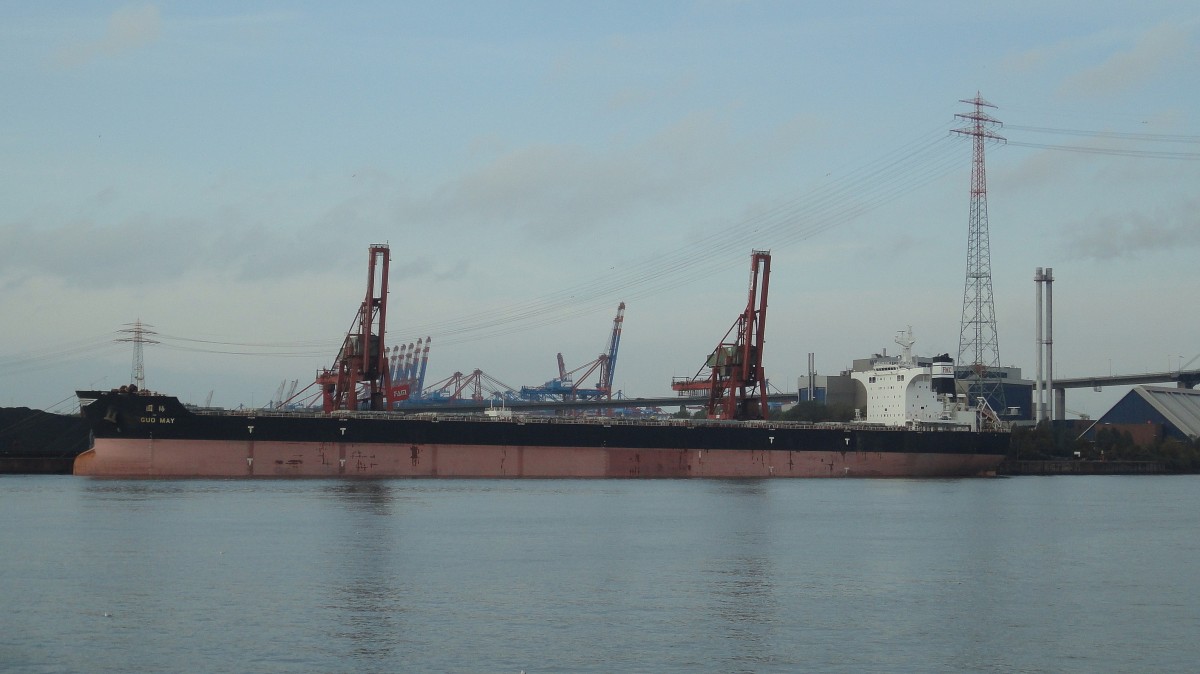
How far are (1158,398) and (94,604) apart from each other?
3733 inches

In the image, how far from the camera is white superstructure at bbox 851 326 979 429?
5584cm

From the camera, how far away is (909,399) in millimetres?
55875

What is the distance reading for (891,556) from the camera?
77.8 ft

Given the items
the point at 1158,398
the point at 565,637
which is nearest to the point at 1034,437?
the point at 1158,398

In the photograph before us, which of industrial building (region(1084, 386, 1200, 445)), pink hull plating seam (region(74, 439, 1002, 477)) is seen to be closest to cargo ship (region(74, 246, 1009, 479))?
pink hull plating seam (region(74, 439, 1002, 477))

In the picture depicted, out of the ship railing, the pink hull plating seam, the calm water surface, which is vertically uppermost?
the ship railing

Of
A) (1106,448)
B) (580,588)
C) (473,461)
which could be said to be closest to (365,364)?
(473,461)

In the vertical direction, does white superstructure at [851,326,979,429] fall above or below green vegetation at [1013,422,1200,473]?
above

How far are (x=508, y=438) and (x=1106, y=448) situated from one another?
Answer: 173 ft

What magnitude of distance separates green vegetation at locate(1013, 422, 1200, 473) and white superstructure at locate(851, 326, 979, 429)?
68.3 feet

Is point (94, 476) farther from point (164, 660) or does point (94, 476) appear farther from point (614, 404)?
point (614, 404)

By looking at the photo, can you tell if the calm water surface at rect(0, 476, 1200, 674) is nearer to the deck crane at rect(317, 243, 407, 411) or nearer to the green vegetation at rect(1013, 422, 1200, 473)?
the deck crane at rect(317, 243, 407, 411)

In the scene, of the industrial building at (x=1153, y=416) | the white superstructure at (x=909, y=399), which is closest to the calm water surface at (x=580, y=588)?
the white superstructure at (x=909, y=399)

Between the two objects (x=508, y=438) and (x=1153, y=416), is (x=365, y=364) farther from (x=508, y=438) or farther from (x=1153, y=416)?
(x=1153, y=416)
